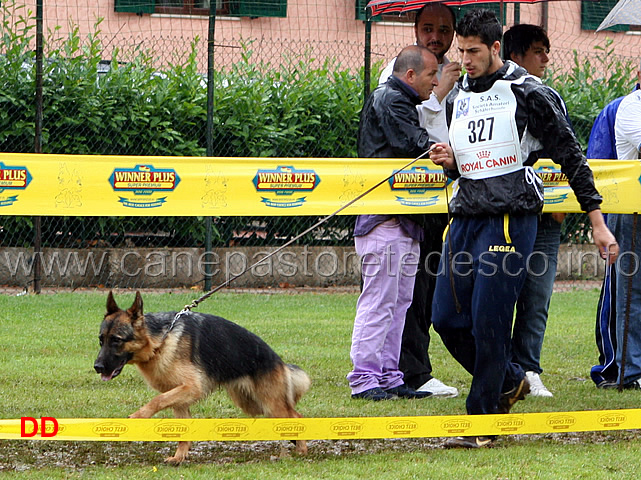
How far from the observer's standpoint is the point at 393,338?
6188 millimetres

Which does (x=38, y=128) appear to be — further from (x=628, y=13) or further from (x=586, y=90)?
(x=586, y=90)

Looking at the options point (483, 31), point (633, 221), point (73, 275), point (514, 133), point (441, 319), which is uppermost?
point (483, 31)

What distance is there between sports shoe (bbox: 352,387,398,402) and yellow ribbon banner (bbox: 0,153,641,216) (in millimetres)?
1192

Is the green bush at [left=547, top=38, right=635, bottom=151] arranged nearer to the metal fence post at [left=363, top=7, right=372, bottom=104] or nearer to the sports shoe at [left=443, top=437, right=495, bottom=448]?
the metal fence post at [left=363, top=7, right=372, bottom=104]

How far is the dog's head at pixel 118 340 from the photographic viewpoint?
444cm

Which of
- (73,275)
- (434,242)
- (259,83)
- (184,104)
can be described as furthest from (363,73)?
(434,242)

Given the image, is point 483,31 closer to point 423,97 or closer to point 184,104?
point 423,97

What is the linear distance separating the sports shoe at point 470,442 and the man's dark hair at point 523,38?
9.17 ft

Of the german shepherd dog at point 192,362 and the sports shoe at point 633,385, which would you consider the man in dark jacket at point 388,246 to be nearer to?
the german shepherd dog at point 192,362

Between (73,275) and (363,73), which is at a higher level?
(363,73)

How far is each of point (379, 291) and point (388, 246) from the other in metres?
0.31

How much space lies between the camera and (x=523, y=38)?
20.4 feet

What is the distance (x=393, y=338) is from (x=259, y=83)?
6471 mm

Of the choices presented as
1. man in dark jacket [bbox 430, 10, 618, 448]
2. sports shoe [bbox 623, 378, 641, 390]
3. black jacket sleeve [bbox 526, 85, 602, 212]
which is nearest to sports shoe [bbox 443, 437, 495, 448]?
man in dark jacket [bbox 430, 10, 618, 448]
